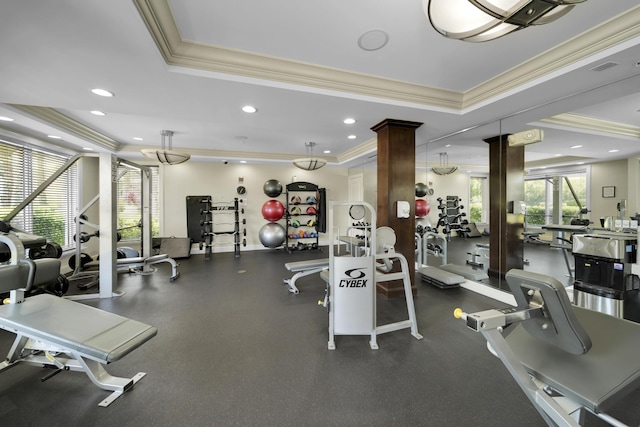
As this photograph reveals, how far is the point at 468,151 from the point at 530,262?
7.40ft

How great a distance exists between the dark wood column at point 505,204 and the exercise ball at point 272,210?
16.0 feet

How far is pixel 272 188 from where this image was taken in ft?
23.2

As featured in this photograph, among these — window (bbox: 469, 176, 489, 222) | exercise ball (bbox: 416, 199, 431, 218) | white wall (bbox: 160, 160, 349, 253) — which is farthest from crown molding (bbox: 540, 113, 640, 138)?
white wall (bbox: 160, 160, 349, 253)

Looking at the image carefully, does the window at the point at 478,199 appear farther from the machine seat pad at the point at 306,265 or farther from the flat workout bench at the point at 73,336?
the flat workout bench at the point at 73,336

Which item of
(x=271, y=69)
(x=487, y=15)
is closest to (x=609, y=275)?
(x=487, y=15)

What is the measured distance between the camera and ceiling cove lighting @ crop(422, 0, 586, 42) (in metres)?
1.13

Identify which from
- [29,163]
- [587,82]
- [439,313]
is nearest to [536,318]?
[439,313]

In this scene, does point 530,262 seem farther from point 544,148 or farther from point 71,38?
point 71,38

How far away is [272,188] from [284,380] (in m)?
5.60

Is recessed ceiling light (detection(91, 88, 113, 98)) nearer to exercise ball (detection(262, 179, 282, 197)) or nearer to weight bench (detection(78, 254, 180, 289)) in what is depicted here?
weight bench (detection(78, 254, 180, 289))

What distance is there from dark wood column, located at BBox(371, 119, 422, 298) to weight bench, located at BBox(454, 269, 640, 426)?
2426 mm

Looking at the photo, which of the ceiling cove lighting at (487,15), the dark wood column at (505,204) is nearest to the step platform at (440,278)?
the dark wood column at (505,204)

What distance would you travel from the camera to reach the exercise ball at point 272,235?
22.9 feet

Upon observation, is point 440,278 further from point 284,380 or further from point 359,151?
point 359,151
